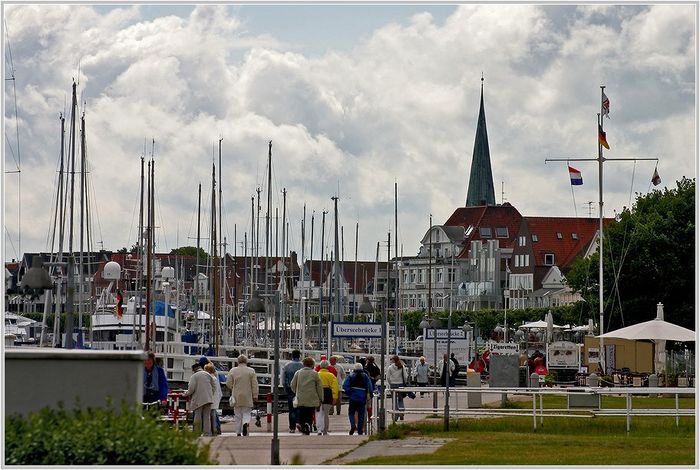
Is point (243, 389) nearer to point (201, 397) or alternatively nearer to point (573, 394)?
point (201, 397)

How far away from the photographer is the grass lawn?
21908 millimetres

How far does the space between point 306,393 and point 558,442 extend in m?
5.91

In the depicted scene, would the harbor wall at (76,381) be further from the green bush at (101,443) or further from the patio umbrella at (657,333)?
the patio umbrella at (657,333)

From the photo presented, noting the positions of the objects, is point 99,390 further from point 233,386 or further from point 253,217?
point 253,217

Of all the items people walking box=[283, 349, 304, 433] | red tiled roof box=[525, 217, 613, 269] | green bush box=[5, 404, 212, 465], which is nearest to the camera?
green bush box=[5, 404, 212, 465]

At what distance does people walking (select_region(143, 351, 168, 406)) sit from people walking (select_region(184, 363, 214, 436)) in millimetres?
855

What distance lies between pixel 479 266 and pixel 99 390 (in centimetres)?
18431

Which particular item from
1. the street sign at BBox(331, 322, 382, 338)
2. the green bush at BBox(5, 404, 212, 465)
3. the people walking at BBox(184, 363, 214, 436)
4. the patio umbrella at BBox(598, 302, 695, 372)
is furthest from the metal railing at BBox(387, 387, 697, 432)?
the green bush at BBox(5, 404, 212, 465)

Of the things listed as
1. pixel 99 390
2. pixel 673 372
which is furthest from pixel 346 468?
pixel 673 372

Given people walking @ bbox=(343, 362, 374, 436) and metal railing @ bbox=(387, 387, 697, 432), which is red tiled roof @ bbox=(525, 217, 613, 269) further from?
people walking @ bbox=(343, 362, 374, 436)

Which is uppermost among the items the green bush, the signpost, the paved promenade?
the signpost

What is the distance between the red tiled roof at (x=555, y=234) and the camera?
186 metres

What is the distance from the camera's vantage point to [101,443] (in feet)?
43.7

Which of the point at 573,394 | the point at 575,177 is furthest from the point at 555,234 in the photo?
the point at 573,394
